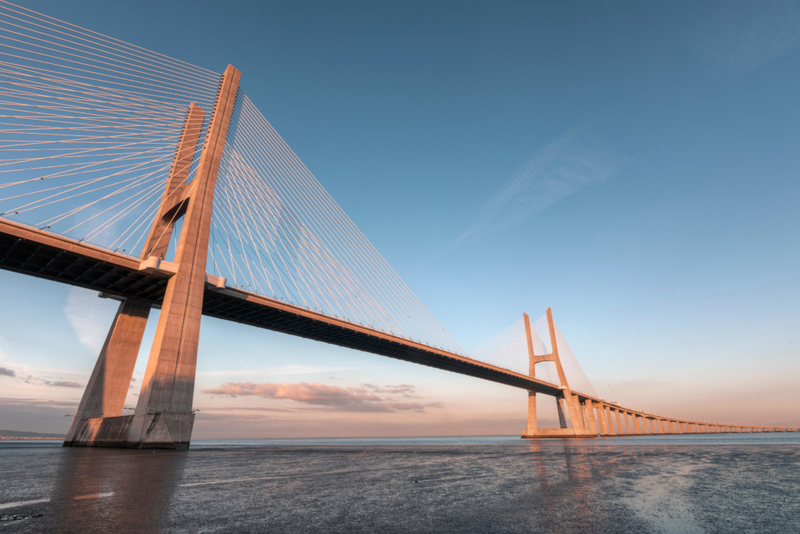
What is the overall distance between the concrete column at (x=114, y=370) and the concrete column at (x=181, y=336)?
18.3ft

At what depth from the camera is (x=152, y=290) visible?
28859 millimetres

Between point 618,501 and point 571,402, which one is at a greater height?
point 571,402

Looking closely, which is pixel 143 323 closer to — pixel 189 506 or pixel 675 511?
pixel 189 506

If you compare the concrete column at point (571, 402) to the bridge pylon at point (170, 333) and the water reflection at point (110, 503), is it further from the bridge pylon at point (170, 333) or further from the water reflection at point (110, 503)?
the water reflection at point (110, 503)

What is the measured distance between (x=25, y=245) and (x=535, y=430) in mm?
76485

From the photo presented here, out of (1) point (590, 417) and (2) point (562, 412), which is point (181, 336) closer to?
(2) point (562, 412)

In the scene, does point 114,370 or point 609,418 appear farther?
point 609,418

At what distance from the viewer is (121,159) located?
25438 mm

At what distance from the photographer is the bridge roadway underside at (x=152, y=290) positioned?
75.3ft

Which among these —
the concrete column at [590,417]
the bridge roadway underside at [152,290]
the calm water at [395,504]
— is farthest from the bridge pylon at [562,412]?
the calm water at [395,504]

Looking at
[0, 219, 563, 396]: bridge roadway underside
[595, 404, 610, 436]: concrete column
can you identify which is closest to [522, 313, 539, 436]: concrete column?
[595, 404, 610, 436]: concrete column

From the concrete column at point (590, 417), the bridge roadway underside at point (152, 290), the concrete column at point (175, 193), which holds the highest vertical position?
the concrete column at point (175, 193)

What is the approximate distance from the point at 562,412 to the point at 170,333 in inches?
2760

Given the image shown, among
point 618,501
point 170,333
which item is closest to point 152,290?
point 170,333
